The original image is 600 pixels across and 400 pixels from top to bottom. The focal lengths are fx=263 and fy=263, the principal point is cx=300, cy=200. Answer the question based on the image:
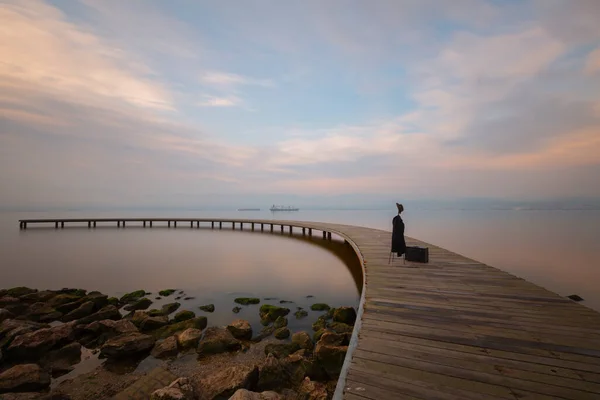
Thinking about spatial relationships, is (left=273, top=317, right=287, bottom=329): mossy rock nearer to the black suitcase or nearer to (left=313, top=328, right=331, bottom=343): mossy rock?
(left=313, top=328, right=331, bottom=343): mossy rock

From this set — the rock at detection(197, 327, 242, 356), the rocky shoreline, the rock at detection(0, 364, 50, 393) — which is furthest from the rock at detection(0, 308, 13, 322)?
the rock at detection(197, 327, 242, 356)

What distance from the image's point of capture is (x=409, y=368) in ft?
9.35

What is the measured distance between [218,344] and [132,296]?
6.29 m

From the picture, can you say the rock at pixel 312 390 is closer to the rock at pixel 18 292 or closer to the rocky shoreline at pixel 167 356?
the rocky shoreline at pixel 167 356

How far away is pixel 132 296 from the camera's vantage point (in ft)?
33.5

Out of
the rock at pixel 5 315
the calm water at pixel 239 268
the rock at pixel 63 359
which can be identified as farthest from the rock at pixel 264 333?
the rock at pixel 5 315

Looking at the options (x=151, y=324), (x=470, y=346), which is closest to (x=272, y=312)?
(x=151, y=324)

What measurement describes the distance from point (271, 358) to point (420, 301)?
9.77ft

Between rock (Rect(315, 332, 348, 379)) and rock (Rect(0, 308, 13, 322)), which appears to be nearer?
rock (Rect(315, 332, 348, 379))

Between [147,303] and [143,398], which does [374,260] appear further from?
[147,303]

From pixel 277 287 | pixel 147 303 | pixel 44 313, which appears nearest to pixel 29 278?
pixel 44 313

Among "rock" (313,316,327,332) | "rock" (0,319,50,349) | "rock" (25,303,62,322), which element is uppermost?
"rock" (313,316,327,332)

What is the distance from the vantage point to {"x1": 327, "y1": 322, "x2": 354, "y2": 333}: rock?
661 cm

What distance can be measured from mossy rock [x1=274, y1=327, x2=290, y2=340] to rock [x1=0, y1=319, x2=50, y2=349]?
599 cm
